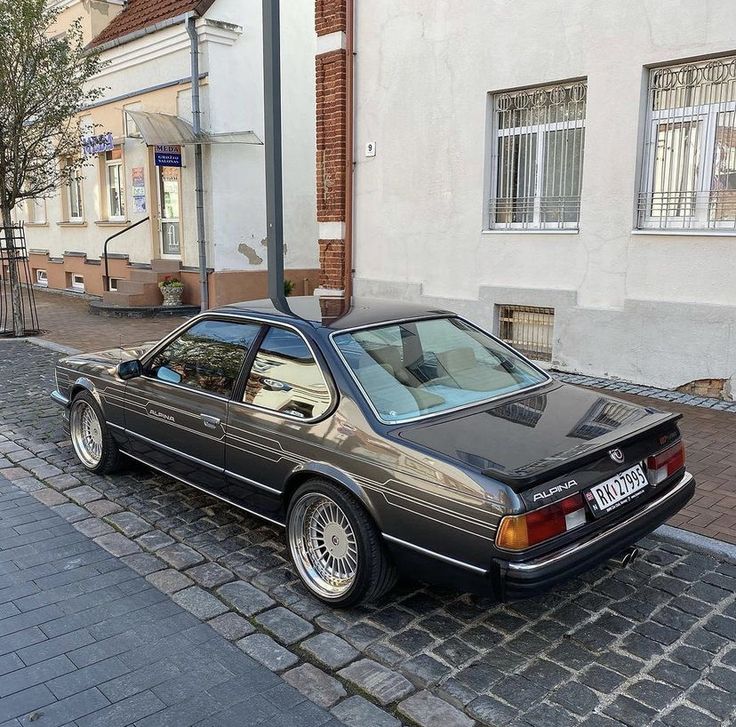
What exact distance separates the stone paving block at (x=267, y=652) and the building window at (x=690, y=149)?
21.0ft

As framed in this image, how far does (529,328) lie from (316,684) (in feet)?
23.0

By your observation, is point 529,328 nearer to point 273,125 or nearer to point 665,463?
point 273,125

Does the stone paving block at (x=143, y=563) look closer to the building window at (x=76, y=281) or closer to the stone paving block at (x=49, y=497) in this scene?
the stone paving block at (x=49, y=497)

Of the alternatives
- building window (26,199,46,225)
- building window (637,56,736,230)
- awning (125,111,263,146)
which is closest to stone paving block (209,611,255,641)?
building window (637,56,736,230)

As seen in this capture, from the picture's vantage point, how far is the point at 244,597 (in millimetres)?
3830

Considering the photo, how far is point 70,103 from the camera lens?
12.2m

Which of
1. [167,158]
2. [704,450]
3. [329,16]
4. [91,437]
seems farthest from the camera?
[167,158]

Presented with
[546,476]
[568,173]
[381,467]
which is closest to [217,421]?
[381,467]

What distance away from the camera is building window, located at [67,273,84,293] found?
20270 millimetres

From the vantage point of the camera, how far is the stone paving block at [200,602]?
3689 mm

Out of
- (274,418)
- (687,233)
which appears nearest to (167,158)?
(687,233)

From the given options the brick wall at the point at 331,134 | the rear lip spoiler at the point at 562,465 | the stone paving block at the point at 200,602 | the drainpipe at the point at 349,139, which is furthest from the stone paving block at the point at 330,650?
the brick wall at the point at 331,134

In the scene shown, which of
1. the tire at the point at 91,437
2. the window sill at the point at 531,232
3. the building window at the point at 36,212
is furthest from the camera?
the building window at the point at 36,212

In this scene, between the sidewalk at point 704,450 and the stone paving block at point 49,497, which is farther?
the stone paving block at point 49,497
